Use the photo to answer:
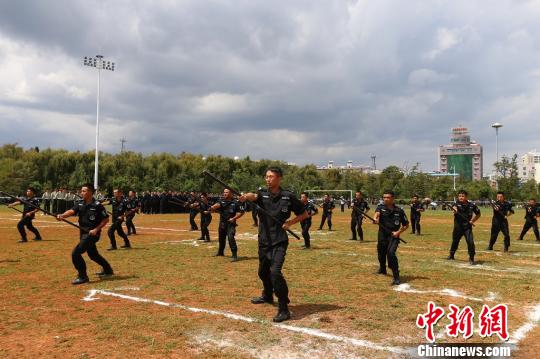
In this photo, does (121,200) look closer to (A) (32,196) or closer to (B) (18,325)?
(A) (32,196)

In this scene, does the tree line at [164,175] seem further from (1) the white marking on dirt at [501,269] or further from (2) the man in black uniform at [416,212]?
(1) the white marking on dirt at [501,269]

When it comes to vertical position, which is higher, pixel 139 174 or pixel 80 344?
pixel 139 174

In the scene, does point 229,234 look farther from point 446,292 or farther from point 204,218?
point 446,292

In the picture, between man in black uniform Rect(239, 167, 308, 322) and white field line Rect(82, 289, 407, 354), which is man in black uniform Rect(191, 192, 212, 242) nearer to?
white field line Rect(82, 289, 407, 354)

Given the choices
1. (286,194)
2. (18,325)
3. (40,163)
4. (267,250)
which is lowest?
(18,325)

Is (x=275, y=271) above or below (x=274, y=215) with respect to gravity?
below

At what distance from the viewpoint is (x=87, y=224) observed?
34.4 feet

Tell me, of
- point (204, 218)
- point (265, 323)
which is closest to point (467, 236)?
point (265, 323)

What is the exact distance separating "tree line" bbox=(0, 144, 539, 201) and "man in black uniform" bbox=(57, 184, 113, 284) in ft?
177

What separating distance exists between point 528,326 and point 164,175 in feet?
258

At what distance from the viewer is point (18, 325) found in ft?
23.2

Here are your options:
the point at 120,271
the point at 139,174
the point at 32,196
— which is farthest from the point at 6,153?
the point at 120,271

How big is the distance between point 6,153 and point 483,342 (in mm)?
86214

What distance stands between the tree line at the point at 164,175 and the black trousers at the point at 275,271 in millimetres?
57158
